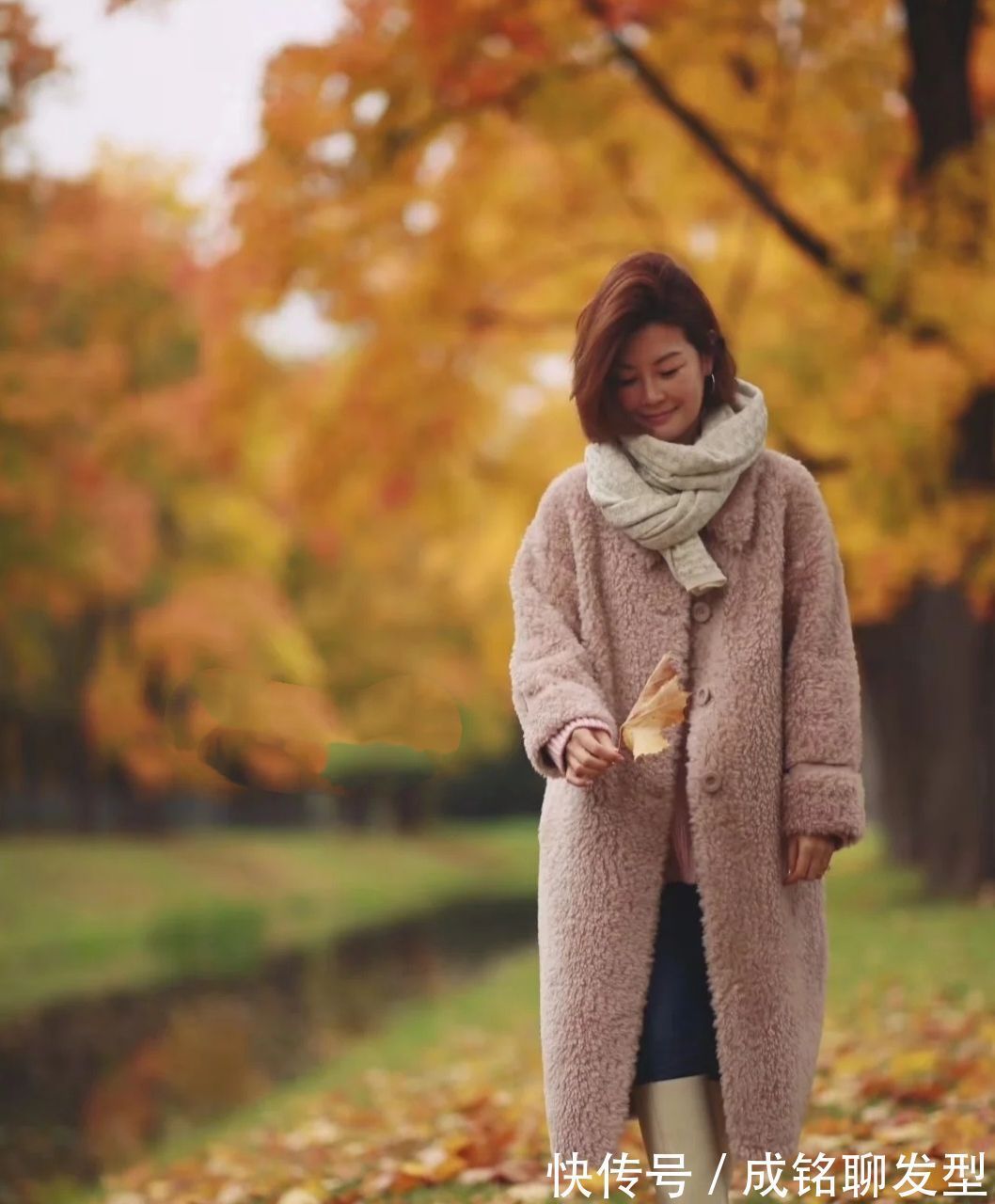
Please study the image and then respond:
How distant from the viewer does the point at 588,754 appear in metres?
2.55

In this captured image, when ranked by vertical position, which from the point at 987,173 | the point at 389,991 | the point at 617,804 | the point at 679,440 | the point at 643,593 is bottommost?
the point at 389,991

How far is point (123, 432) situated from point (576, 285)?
26.6ft

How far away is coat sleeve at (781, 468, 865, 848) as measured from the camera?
8.68 feet

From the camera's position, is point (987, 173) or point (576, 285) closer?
point (987, 173)

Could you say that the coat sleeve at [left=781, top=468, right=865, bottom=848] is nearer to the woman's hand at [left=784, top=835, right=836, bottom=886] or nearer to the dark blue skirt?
the woman's hand at [left=784, top=835, right=836, bottom=886]

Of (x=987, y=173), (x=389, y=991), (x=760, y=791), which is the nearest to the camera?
(x=760, y=791)

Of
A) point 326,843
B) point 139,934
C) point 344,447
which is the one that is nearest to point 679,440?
point 344,447

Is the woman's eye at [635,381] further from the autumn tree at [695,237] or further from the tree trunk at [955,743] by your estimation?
the tree trunk at [955,743]

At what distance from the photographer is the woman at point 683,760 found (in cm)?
266

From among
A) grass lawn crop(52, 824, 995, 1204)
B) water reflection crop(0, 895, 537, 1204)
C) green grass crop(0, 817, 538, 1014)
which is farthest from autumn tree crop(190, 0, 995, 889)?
green grass crop(0, 817, 538, 1014)

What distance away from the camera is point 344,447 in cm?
979

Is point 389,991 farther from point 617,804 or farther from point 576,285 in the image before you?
point 617,804

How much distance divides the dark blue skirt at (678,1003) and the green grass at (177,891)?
9676 millimetres

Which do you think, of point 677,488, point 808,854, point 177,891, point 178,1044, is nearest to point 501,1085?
point 178,1044
